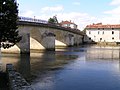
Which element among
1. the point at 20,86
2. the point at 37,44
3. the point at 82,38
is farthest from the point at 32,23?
the point at 82,38

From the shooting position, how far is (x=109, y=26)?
148 meters

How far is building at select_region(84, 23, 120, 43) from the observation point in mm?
145000

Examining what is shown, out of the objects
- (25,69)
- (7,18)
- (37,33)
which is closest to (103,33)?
(37,33)


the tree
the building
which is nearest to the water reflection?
the tree

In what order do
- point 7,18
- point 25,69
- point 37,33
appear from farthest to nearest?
point 37,33, point 25,69, point 7,18

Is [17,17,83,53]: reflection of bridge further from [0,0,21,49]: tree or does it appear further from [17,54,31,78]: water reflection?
[0,0,21,49]: tree

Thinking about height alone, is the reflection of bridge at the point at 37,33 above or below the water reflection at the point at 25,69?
above

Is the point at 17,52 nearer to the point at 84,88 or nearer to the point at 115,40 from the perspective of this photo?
the point at 84,88

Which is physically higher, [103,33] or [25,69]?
[103,33]

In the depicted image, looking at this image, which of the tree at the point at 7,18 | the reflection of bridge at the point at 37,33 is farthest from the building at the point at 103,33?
the tree at the point at 7,18

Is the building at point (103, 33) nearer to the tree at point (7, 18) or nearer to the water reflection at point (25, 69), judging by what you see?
the water reflection at point (25, 69)

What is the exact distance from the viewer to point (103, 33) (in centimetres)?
14738

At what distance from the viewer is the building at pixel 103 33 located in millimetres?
145000

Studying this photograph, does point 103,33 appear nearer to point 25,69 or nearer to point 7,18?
point 25,69
